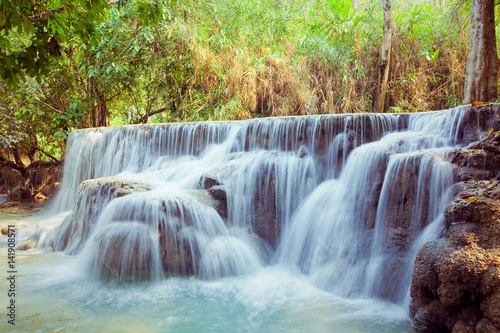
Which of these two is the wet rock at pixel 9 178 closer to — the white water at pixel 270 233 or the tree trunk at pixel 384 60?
the white water at pixel 270 233

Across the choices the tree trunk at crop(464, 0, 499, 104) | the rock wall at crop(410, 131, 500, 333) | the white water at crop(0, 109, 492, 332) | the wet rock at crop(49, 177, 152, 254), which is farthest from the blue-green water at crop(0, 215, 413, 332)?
the tree trunk at crop(464, 0, 499, 104)

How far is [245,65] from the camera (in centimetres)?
1029

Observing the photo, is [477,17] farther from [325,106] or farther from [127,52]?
[127,52]

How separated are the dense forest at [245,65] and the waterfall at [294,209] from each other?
3.56m

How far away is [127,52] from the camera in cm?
1055

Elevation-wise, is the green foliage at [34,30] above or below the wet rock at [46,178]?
above

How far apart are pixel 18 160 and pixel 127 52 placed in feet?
14.9

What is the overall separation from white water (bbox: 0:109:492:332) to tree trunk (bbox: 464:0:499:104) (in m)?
1.32

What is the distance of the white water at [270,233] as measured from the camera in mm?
3688

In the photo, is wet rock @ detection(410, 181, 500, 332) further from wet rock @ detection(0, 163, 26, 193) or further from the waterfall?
wet rock @ detection(0, 163, 26, 193)

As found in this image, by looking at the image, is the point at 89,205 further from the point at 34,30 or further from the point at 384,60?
the point at 384,60

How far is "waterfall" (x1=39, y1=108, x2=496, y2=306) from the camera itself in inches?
159

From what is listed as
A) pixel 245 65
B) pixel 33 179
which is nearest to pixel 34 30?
pixel 245 65

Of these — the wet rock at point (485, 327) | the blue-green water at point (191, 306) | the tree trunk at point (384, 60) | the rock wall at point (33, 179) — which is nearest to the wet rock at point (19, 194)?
the rock wall at point (33, 179)
